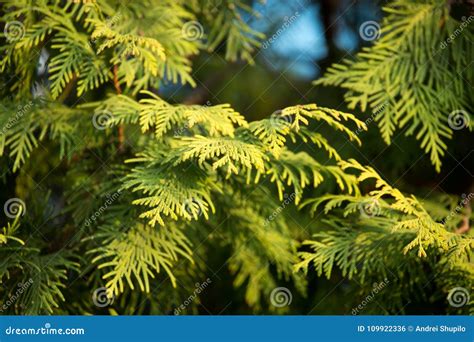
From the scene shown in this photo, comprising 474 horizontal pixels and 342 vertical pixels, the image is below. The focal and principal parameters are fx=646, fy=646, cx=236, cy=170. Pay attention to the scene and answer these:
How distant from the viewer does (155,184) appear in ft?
7.58

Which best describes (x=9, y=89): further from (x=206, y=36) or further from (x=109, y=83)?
(x=206, y=36)

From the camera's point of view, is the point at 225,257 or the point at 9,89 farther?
the point at 225,257

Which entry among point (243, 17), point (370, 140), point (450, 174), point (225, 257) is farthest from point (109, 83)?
point (450, 174)

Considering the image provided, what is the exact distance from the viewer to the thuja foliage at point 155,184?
7.91 ft

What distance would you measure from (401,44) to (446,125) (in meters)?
0.41

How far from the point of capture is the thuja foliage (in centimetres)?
241

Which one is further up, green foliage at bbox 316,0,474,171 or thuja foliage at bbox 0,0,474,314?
green foliage at bbox 316,0,474,171

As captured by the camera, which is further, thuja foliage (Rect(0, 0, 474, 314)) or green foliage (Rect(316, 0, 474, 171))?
green foliage (Rect(316, 0, 474, 171))
